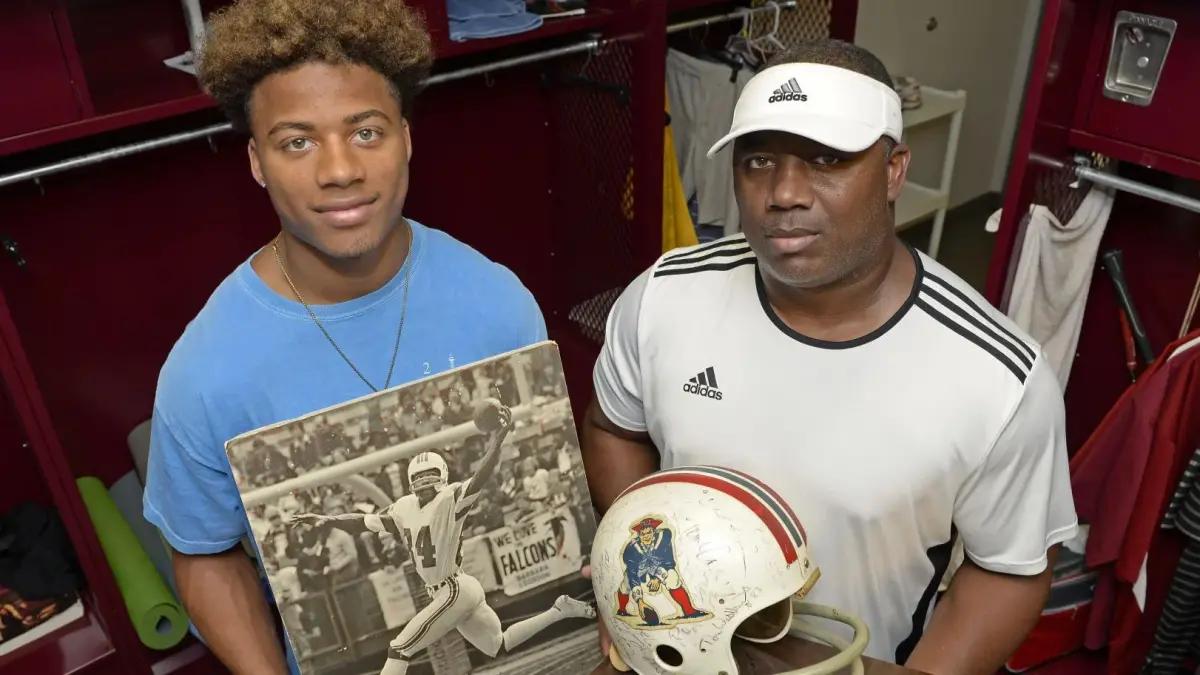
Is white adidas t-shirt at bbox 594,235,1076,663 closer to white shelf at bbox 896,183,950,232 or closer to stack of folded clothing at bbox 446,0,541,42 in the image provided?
stack of folded clothing at bbox 446,0,541,42

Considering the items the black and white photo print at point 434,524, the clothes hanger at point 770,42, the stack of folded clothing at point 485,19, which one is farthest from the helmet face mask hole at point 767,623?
the clothes hanger at point 770,42

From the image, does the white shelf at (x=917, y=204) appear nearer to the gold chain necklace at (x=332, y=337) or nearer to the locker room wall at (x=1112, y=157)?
the locker room wall at (x=1112, y=157)

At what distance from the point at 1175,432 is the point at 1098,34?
0.86 meters

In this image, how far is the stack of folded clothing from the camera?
2.37 m

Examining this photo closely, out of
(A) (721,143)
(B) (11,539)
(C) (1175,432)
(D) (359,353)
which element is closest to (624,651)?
(D) (359,353)

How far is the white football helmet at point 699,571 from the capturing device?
3.68 ft

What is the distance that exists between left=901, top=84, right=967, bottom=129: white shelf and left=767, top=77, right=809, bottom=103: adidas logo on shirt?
2717mm

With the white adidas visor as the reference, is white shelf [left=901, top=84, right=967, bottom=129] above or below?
below

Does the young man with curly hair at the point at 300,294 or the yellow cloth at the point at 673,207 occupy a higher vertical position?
the young man with curly hair at the point at 300,294

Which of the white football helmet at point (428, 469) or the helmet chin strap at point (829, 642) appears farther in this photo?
the white football helmet at point (428, 469)

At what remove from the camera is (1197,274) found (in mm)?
2154

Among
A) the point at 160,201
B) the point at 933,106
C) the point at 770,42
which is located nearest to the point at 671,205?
the point at 770,42

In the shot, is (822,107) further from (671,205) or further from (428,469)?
(671,205)

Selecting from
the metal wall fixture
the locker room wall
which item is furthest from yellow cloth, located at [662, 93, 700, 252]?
the metal wall fixture
